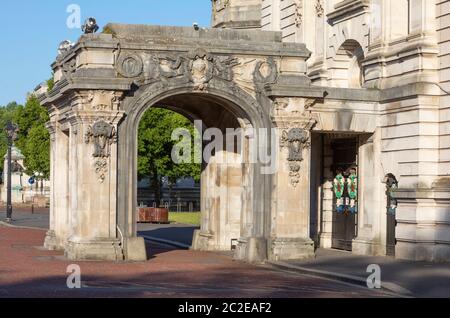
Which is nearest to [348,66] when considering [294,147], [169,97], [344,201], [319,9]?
[319,9]

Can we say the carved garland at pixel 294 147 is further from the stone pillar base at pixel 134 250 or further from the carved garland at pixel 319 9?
the carved garland at pixel 319 9

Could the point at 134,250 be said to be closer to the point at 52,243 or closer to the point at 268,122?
the point at 268,122

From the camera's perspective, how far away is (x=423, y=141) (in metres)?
28.6

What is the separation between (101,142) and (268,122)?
480cm

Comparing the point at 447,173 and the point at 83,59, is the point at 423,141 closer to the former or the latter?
the point at 447,173

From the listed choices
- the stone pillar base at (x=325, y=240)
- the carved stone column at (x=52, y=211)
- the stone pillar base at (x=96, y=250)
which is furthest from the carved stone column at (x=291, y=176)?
the carved stone column at (x=52, y=211)

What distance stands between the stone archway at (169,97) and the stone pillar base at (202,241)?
3404mm

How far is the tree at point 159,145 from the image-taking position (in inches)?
2876

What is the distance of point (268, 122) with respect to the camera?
2919 centimetres

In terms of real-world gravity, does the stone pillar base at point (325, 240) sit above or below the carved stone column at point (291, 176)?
below

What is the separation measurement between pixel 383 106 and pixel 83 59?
892cm

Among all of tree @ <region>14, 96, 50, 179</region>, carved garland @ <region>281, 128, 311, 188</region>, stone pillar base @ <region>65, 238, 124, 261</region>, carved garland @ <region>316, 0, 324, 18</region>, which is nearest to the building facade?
carved garland @ <region>281, 128, 311, 188</region>

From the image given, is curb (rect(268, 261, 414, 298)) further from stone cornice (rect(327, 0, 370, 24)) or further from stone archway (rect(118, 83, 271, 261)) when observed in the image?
stone cornice (rect(327, 0, 370, 24))
